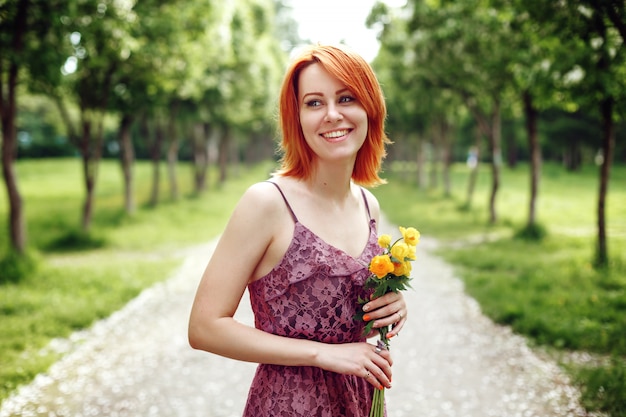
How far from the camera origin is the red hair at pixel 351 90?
6.30 feet

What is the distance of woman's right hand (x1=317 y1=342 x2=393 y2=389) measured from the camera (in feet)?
6.07

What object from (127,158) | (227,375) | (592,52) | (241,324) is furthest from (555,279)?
(127,158)

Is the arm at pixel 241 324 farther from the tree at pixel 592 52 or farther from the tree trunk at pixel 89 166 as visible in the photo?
the tree trunk at pixel 89 166

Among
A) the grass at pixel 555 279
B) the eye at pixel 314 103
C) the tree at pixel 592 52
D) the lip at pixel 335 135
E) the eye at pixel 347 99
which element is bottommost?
the grass at pixel 555 279

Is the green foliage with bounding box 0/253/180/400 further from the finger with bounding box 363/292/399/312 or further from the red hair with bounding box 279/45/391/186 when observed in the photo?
the finger with bounding box 363/292/399/312

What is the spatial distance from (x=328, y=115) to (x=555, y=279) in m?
8.07

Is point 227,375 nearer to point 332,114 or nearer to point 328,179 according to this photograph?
point 328,179

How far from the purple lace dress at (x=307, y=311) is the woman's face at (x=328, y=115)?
0.86 feet

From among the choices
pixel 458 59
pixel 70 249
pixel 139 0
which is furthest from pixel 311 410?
pixel 458 59

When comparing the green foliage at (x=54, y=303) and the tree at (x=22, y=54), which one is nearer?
the green foliage at (x=54, y=303)

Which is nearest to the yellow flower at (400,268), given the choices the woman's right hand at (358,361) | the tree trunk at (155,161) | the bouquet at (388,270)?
the bouquet at (388,270)

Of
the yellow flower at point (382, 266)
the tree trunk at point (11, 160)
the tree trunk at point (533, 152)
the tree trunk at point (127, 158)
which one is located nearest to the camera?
the yellow flower at point (382, 266)

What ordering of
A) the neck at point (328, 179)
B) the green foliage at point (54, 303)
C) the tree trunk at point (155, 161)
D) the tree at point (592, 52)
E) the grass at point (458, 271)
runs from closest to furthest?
the neck at point (328, 179)
the tree at point (592, 52)
the green foliage at point (54, 303)
the grass at point (458, 271)
the tree trunk at point (155, 161)

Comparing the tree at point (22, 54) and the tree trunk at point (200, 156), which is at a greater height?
the tree at point (22, 54)
